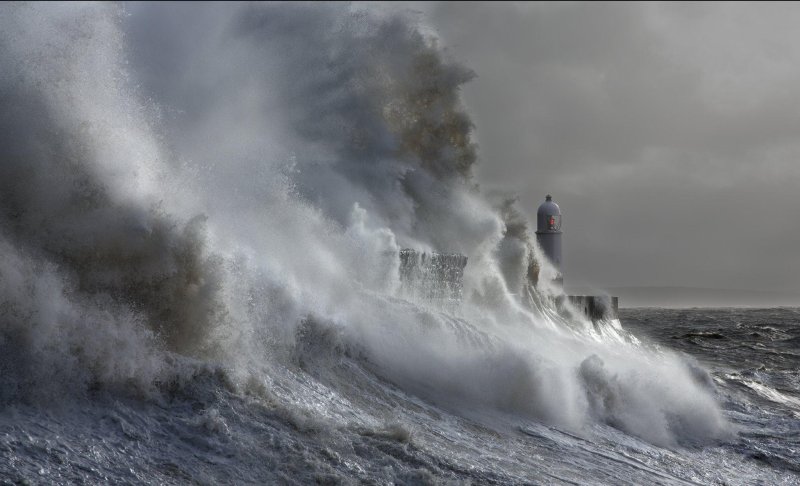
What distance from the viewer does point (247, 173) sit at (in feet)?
38.6

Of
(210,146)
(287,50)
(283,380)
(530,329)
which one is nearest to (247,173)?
(210,146)

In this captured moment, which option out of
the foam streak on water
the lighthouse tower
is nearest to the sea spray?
the foam streak on water

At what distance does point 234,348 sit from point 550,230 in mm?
18418

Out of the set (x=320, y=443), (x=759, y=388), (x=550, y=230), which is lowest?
(x=320, y=443)

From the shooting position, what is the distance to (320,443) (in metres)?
5.52

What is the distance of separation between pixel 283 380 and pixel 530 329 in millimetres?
10113

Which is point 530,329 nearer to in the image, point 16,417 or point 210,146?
point 210,146

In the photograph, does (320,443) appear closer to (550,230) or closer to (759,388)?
(759,388)

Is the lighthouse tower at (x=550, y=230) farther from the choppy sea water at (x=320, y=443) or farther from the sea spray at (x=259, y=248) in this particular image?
the choppy sea water at (x=320, y=443)

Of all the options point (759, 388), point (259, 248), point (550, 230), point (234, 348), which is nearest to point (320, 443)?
point (234, 348)

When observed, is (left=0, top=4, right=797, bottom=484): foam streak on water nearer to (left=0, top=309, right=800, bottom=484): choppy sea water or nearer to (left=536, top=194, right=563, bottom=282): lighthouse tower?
(left=0, top=309, right=800, bottom=484): choppy sea water

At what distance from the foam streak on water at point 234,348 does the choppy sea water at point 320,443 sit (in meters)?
0.02

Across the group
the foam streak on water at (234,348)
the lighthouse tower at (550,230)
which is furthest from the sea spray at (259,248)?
the lighthouse tower at (550,230)

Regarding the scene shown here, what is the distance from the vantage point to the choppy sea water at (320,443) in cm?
470
